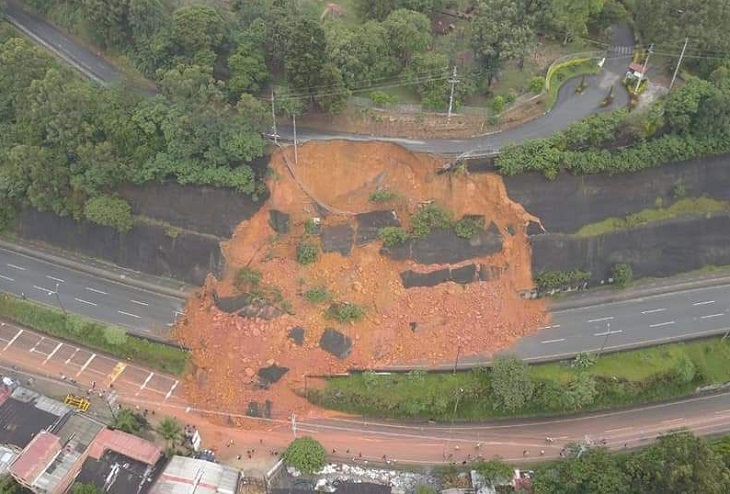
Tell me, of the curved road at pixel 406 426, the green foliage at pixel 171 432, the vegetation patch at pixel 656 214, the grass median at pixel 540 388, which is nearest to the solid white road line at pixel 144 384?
the curved road at pixel 406 426

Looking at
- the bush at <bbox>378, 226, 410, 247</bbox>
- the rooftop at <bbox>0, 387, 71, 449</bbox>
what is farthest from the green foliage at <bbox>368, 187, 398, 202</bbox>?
the rooftop at <bbox>0, 387, 71, 449</bbox>

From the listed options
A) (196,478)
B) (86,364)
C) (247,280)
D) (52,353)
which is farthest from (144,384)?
(247,280)

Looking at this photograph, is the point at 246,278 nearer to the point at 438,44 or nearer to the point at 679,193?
the point at 438,44

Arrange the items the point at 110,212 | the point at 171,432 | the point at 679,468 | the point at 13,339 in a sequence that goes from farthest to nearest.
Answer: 1. the point at 110,212
2. the point at 13,339
3. the point at 171,432
4. the point at 679,468

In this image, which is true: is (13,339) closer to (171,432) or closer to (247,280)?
(171,432)

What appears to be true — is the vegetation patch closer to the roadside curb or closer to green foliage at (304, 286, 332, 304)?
green foliage at (304, 286, 332, 304)

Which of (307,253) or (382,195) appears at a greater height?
(382,195)

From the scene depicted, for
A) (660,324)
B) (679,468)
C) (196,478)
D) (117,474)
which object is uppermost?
(660,324)

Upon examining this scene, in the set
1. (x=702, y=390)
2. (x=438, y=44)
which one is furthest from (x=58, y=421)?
(x=702, y=390)
